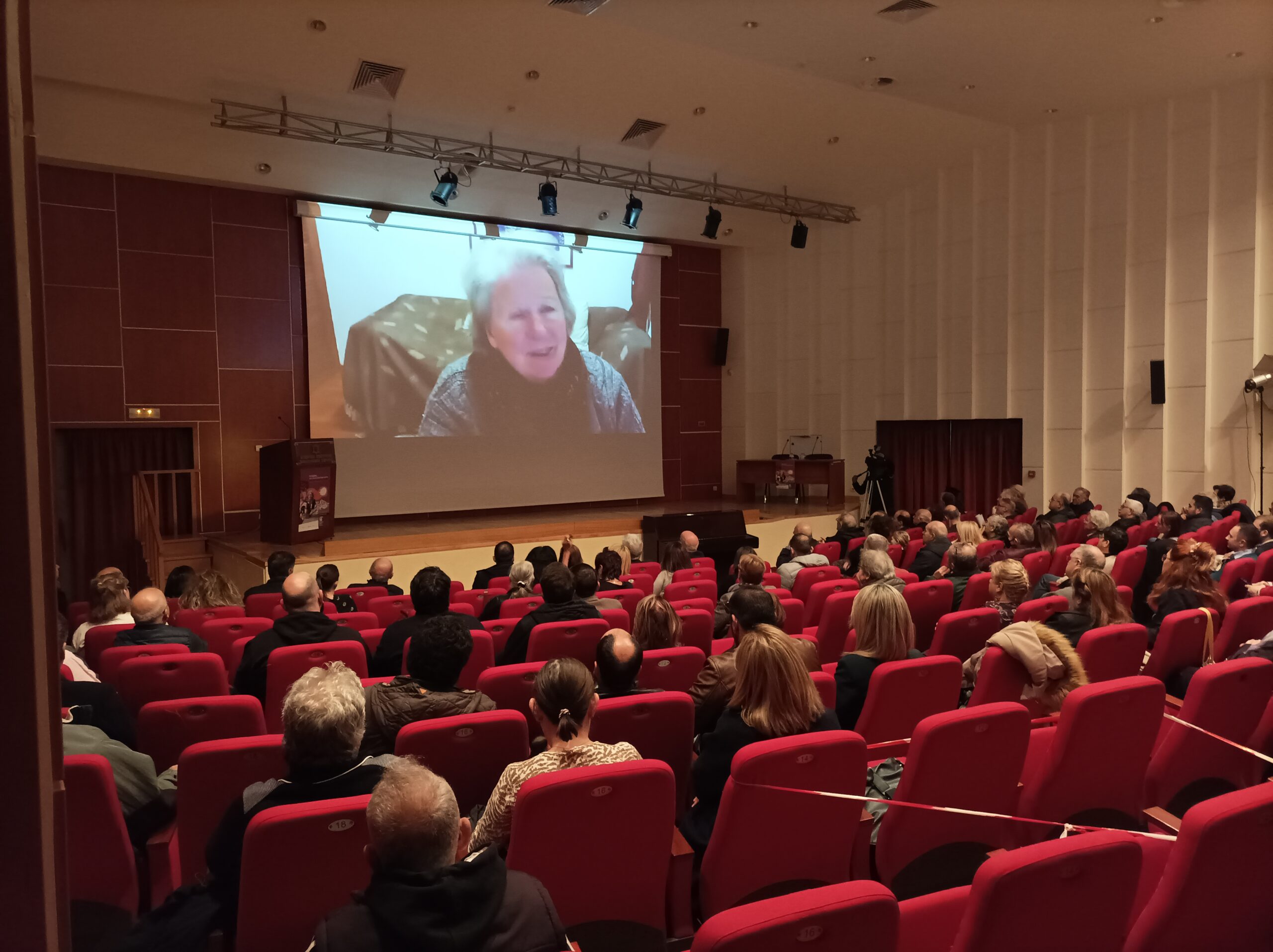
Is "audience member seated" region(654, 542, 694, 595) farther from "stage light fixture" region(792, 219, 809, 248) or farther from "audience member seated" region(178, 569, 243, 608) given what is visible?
"stage light fixture" region(792, 219, 809, 248)

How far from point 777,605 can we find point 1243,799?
2.24 m

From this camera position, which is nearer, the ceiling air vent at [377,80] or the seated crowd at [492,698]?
the seated crowd at [492,698]

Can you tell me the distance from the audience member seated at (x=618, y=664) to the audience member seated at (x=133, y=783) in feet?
4.40

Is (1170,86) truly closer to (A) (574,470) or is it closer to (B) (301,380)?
(A) (574,470)

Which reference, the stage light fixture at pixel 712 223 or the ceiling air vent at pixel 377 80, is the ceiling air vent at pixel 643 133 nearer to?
the stage light fixture at pixel 712 223

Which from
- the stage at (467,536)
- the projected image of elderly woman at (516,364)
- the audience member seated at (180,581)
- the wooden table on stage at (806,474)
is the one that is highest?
the projected image of elderly woman at (516,364)

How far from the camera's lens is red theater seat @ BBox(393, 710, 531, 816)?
7.92ft

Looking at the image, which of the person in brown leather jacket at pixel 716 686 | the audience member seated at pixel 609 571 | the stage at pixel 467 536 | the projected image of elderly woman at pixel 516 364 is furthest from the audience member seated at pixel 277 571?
the projected image of elderly woman at pixel 516 364

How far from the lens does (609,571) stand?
626 centimetres

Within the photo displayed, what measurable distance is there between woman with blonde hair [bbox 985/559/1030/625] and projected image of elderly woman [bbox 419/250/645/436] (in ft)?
29.3

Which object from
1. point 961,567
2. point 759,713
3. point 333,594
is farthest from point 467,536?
point 759,713

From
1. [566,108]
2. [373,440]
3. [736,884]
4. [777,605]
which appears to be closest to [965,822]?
[736,884]

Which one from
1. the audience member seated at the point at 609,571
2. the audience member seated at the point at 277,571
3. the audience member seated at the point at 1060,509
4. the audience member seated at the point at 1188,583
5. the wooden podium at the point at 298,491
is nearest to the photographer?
the audience member seated at the point at 1188,583

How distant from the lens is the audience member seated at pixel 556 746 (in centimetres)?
221
